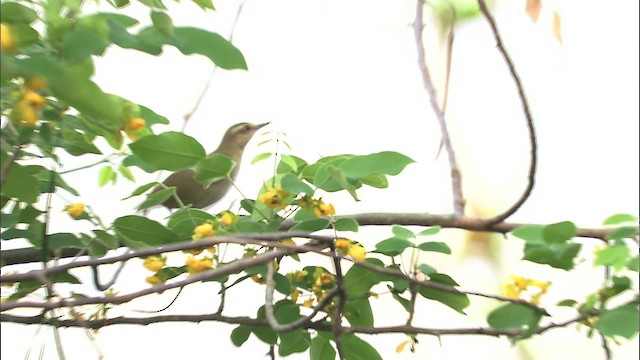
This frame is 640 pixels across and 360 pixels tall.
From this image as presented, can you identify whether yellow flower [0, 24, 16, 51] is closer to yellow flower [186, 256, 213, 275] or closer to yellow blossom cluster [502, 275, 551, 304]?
yellow flower [186, 256, 213, 275]

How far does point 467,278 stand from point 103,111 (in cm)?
105

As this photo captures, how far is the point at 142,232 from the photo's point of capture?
1.76 ft

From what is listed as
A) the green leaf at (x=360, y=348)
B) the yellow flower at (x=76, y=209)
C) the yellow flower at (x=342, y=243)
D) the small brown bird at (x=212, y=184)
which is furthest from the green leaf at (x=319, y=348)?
the small brown bird at (x=212, y=184)

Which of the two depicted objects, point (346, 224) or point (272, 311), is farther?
point (346, 224)

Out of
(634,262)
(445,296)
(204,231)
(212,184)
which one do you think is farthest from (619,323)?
(212,184)

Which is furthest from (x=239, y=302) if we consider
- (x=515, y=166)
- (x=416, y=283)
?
(x=416, y=283)

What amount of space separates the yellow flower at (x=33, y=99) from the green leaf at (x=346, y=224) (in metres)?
0.25

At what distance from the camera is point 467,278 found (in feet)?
4.41

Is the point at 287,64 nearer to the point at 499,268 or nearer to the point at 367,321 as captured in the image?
the point at 499,268

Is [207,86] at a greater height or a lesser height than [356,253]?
greater

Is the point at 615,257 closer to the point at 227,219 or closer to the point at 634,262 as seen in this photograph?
the point at 634,262

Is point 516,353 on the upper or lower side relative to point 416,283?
lower

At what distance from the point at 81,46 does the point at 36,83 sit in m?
0.03

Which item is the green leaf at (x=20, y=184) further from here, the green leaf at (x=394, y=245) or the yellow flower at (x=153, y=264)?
the green leaf at (x=394, y=245)
